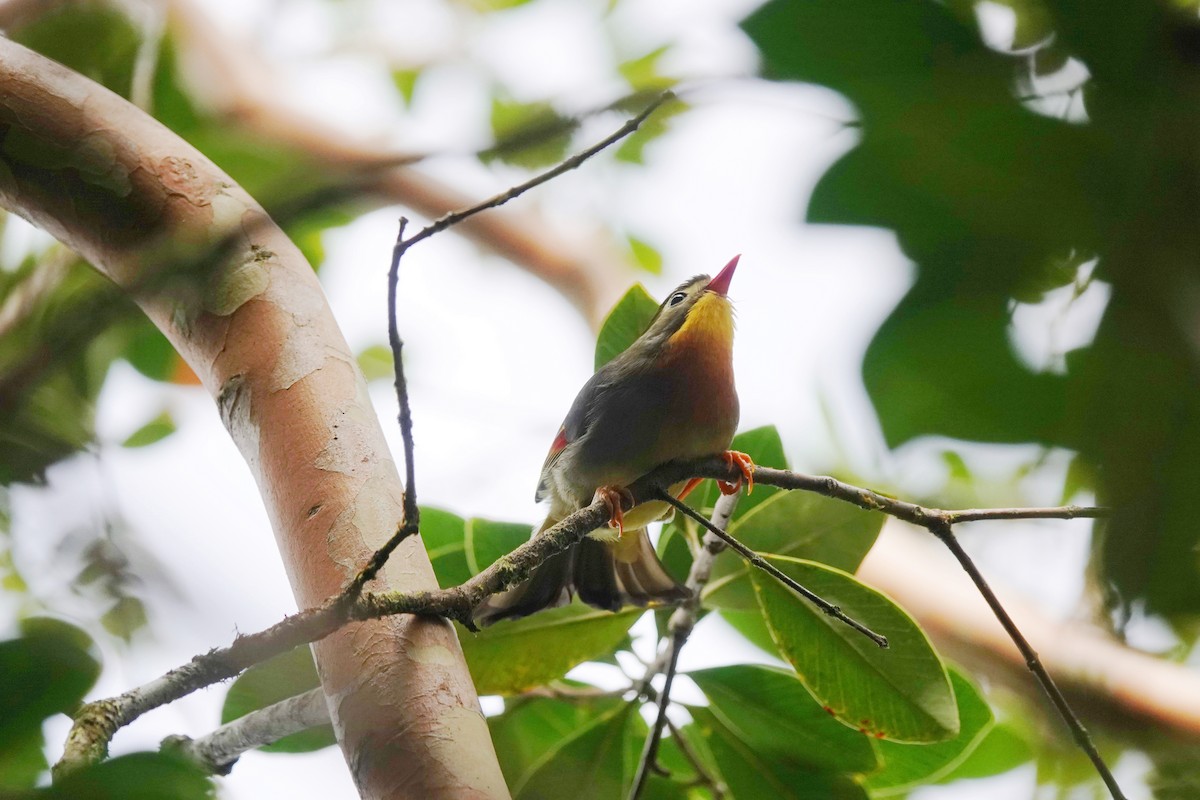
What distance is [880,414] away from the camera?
0.45 metres

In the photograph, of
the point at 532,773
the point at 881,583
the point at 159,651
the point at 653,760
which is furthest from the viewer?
the point at 881,583

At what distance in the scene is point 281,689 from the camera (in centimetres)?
151

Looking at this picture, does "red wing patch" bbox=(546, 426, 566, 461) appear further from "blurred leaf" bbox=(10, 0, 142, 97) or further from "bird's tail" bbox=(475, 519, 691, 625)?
"blurred leaf" bbox=(10, 0, 142, 97)

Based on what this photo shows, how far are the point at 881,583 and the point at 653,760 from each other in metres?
1.33

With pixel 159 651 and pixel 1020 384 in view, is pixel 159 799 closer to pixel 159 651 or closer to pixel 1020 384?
pixel 159 651

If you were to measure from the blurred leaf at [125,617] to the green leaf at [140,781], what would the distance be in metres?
0.10

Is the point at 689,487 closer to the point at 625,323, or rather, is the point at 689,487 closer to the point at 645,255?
the point at 625,323

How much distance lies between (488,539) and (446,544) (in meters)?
0.13

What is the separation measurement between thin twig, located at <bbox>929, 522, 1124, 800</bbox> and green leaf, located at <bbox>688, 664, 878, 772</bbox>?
21.6 inches

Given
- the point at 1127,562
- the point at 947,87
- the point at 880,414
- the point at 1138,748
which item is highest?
the point at 947,87

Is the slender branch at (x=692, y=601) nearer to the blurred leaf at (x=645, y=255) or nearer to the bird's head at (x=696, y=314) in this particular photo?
the bird's head at (x=696, y=314)

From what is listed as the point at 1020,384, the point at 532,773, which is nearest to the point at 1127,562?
the point at 1020,384

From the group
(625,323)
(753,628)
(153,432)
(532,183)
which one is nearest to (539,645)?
(753,628)

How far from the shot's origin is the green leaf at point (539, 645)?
1551 mm
